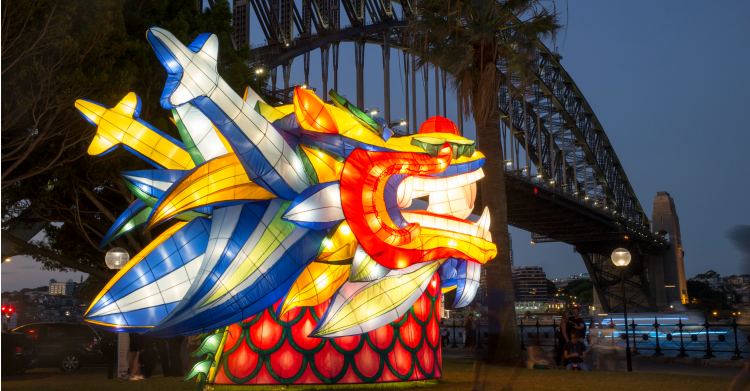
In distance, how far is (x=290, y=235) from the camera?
820 cm

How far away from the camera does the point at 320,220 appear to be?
7.77 meters

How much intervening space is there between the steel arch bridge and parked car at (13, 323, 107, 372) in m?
12.7

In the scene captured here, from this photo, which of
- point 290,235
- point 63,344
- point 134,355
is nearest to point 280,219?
point 290,235

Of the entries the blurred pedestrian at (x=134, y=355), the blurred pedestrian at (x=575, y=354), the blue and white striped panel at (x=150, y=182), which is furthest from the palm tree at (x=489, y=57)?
the blue and white striped panel at (x=150, y=182)

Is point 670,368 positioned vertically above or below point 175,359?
below

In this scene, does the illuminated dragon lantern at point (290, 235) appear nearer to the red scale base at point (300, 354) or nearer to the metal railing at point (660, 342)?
the red scale base at point (300, 354)

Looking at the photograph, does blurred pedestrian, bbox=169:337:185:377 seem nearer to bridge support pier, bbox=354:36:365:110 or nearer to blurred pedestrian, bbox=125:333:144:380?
blurred pedestrian, bbox=125:333:144:380

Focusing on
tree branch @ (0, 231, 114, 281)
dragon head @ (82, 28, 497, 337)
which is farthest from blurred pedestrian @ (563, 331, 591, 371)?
tree branch @ (0, 231, 114, 281)

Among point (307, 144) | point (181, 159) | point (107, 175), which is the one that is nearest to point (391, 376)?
point (307, 144)

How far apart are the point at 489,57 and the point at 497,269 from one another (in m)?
5.64

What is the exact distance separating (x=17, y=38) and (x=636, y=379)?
43.5 feet

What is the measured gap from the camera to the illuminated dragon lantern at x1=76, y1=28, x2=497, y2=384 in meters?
7.84

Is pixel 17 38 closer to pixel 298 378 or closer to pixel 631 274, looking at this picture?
pixel 298 378

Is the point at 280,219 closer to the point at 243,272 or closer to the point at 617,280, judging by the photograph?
the point at 243,272
